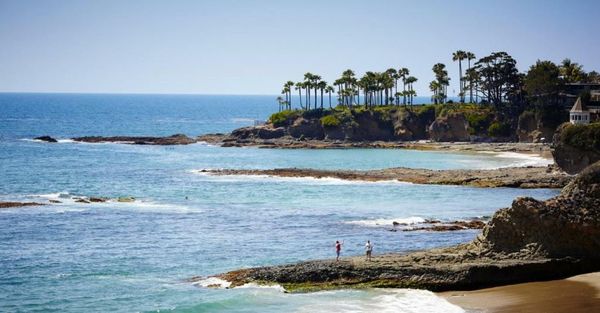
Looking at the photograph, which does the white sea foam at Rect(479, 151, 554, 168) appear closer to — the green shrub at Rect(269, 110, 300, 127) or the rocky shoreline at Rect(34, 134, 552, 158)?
the rocky shoreline at Rect(34, 134, 552, 158)

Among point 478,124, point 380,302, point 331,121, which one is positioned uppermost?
point 331,121

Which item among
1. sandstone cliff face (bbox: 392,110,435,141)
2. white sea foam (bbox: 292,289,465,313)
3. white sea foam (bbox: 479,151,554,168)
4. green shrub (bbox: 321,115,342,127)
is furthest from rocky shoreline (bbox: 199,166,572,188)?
green shrub (bbox: 321,115,342,127)

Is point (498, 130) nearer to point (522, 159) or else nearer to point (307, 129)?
point (522, 159)

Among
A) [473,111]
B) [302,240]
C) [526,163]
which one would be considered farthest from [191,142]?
[302,240]

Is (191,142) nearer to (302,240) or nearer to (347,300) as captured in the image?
(302,240)

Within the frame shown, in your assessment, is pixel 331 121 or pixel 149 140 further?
pixel 331 121

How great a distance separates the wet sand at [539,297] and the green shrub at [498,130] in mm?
96249

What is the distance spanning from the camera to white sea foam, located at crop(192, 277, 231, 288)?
41.8 meters

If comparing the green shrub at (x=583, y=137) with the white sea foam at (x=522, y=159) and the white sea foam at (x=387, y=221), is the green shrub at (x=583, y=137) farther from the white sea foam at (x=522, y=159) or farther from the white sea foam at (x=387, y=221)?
the white sea foam at (x=387, y=221)

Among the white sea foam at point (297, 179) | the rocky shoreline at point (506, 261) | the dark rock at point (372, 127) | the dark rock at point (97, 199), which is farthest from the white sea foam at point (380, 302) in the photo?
the dark rock at point (372, 127)

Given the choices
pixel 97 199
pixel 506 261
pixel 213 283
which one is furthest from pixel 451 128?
pixel 213 283

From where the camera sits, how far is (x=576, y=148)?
280 ft

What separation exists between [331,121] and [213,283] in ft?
341

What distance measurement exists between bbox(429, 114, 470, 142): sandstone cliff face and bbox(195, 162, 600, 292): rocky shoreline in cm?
9710
